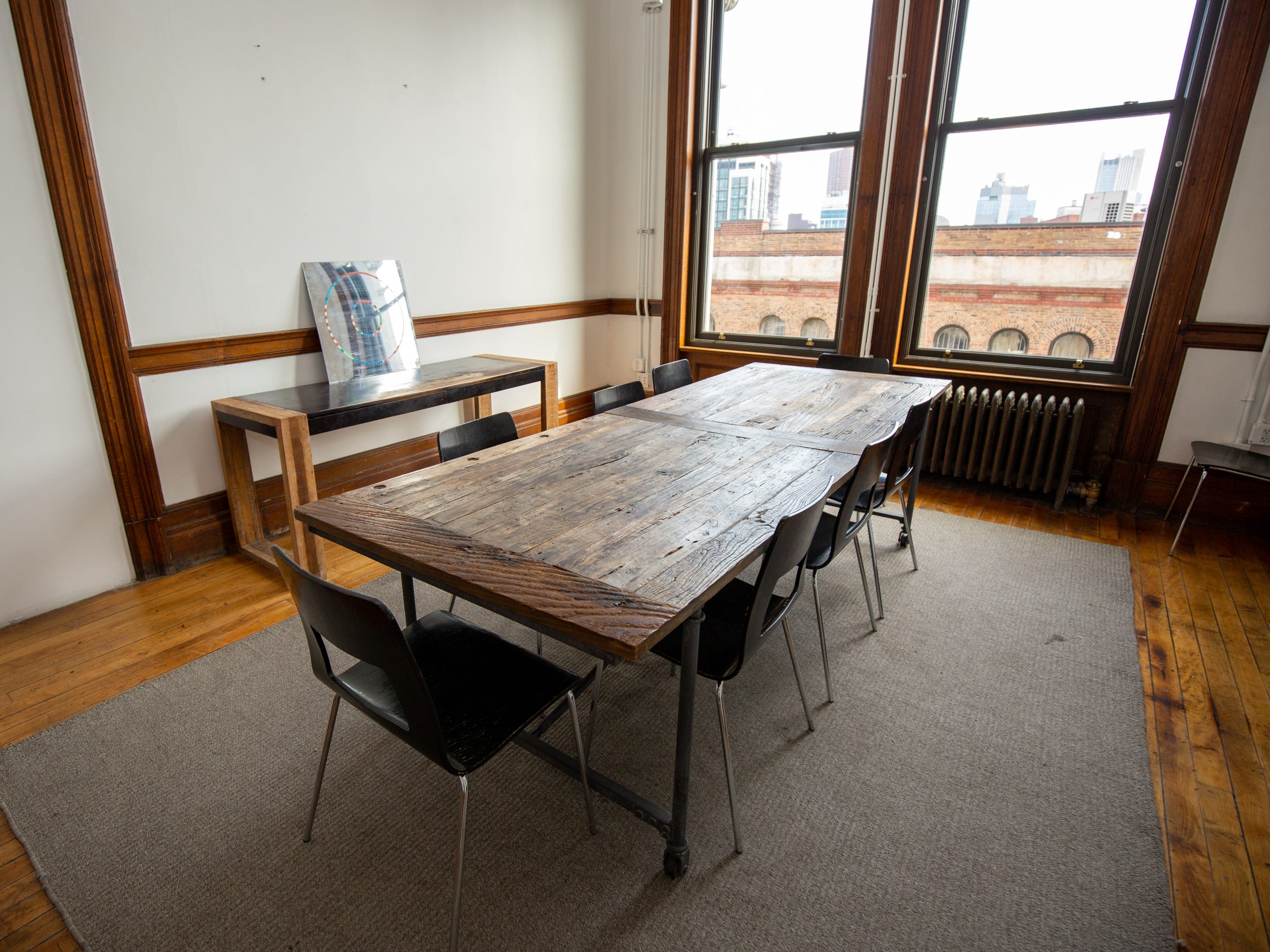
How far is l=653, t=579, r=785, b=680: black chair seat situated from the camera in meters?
1.50

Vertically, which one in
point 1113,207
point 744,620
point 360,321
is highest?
point 1113,207

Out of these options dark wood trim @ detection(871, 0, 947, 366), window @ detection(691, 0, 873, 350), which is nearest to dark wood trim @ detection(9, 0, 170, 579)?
window @ detection(691, 0, 873, 350)

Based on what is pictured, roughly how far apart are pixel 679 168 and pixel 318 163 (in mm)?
2410

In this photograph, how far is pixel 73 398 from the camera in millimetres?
2430

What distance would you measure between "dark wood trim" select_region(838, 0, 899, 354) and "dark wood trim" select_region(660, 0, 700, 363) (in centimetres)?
114

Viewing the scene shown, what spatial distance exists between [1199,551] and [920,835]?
2657mm

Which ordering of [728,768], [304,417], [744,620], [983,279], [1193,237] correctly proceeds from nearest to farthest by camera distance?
[728,768] → [744,620] → [304,417] → [1193,237] → [983,279]

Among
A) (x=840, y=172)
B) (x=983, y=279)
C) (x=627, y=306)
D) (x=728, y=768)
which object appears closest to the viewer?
(x=728, y=768)

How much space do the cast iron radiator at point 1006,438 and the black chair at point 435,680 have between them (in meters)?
2.92

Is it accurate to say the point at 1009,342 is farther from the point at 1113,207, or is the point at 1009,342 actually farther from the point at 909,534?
the point at 909,534

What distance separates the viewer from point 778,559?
54.4 inches

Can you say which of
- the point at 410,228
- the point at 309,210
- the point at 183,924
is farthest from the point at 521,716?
the point at 410,228

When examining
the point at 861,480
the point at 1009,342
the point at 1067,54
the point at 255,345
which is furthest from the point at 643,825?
the point at 1067,54

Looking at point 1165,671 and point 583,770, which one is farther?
point 1165,671
